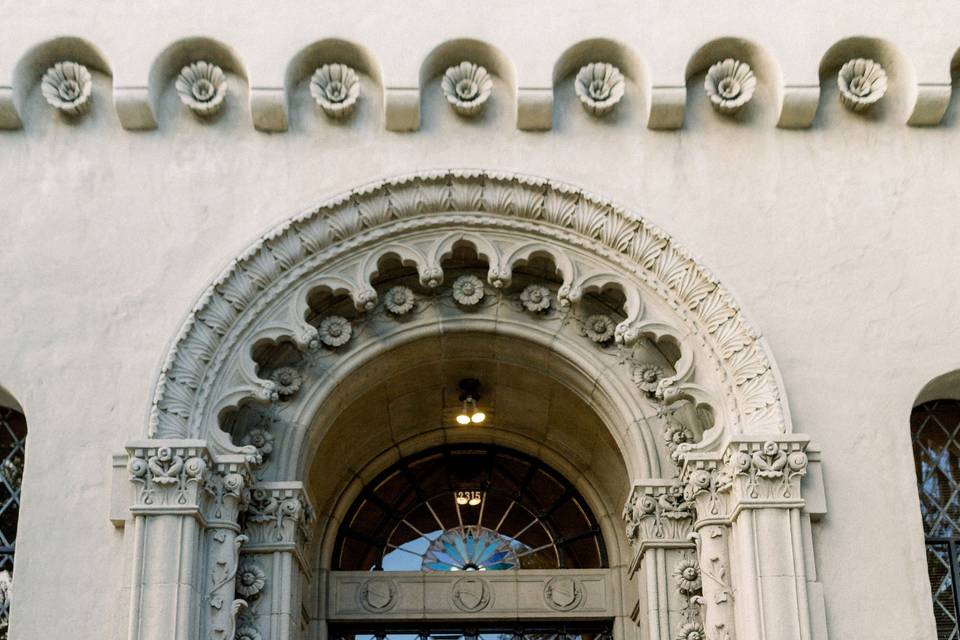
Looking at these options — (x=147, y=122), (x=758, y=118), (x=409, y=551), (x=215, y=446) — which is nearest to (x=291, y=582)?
(x=215, y=446)

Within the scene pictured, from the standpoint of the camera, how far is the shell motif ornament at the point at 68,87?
11586 millimetres

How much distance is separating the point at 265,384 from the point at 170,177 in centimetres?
181

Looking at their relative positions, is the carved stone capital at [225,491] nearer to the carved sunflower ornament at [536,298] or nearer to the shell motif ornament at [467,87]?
the carved sunflower ornament at [536,298]

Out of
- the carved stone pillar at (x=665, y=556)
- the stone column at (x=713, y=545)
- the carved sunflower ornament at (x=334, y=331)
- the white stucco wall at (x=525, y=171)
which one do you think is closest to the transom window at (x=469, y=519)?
the carved stone pillar at (x=665, y=556)

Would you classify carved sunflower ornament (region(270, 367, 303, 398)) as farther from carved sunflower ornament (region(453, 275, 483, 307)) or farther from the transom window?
the transom window

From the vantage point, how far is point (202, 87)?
38.2 feet

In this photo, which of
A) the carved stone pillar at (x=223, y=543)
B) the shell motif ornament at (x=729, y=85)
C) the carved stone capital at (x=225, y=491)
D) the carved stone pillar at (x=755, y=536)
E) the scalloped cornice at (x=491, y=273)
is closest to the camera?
the carved stone pillar at (x=755, y=536)

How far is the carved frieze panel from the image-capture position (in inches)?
525

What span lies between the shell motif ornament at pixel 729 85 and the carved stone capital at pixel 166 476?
468 centimetres

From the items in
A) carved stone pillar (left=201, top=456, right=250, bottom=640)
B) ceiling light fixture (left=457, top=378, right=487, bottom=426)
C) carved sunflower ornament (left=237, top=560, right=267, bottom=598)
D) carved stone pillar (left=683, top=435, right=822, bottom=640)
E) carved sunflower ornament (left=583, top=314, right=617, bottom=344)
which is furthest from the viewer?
ceiling light fixture (left=457, top=378, right=487, bottom=426)

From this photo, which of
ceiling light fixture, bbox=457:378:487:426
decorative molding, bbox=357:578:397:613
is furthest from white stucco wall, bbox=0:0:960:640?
decorative molding, bbox=357:578:397:613

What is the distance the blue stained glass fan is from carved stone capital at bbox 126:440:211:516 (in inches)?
146

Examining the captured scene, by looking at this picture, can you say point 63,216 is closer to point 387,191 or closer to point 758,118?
point 387,191

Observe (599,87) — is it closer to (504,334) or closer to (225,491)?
(504,334)
